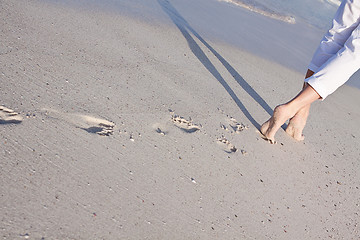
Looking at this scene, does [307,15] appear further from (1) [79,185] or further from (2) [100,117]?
(1) [79,185]

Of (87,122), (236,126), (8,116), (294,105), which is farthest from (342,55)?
(8,116)

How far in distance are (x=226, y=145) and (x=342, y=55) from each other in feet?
2.98

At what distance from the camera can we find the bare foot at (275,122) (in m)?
2.50

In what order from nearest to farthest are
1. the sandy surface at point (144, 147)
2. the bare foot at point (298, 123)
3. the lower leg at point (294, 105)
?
the sandy surface at point (144, 147), the lower leg at point (294, 105), the bare foot at point (298, 123)

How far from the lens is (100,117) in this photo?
2.14 meters

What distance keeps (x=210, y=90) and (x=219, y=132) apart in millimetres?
580

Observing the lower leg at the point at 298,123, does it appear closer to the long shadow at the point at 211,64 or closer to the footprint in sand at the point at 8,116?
the long shadow at the point at 211,64

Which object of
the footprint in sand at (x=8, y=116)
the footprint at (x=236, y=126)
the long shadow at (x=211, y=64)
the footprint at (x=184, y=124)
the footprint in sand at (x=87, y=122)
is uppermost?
the long shadow at (x=211, y=64)

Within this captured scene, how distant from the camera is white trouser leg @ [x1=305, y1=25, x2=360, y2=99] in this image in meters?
2.41

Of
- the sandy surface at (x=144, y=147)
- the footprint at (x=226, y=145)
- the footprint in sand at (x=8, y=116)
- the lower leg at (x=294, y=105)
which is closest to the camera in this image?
the sandy surface at (x=144, y=147)

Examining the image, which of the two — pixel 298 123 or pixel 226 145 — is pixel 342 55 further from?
pixel 226 145

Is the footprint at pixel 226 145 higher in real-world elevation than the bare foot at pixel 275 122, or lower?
lower

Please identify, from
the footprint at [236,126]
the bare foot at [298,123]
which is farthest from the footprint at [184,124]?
the bare foot at [298,123]

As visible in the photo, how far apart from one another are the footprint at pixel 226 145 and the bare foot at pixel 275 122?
342 millimetres
